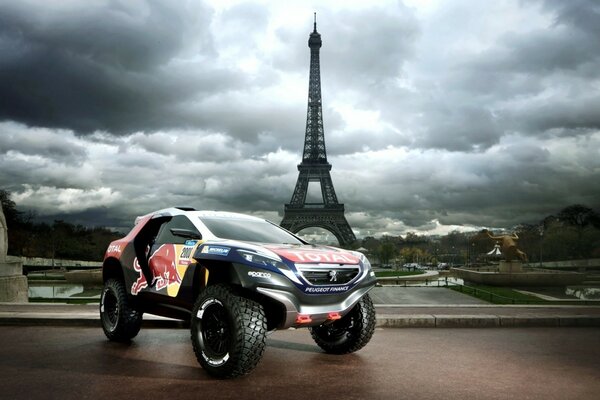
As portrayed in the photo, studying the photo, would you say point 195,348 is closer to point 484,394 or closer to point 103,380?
point 103,380

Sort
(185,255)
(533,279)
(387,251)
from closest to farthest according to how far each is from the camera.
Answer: (185,255) → (533,279) → (387,251)

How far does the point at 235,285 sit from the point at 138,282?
2.20 metres

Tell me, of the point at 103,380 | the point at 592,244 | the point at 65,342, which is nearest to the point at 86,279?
the point at 65,342

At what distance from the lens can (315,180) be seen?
8725 centimetres

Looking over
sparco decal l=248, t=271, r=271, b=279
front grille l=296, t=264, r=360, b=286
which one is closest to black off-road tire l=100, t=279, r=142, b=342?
sparco decal l=248, t=271, r=271, b=279

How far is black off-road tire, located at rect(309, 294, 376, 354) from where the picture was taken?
21.5 feet

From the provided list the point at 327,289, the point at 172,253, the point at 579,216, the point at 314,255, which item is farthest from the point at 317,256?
the point at 579,216

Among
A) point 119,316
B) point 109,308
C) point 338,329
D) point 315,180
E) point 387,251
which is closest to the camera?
point 338,329

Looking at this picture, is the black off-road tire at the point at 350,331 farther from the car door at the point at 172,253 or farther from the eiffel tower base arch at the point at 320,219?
the eiffel tower base arch at the point at 320,219

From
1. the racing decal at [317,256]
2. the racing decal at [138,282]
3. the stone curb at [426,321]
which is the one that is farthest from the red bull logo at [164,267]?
the stone curb at [426,321]

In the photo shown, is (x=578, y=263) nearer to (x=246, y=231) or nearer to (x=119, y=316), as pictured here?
(x=246, y=231)

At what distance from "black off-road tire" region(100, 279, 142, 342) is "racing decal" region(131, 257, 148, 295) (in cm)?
31

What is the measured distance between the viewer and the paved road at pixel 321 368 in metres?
4.95

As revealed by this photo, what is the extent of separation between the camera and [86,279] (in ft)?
125
